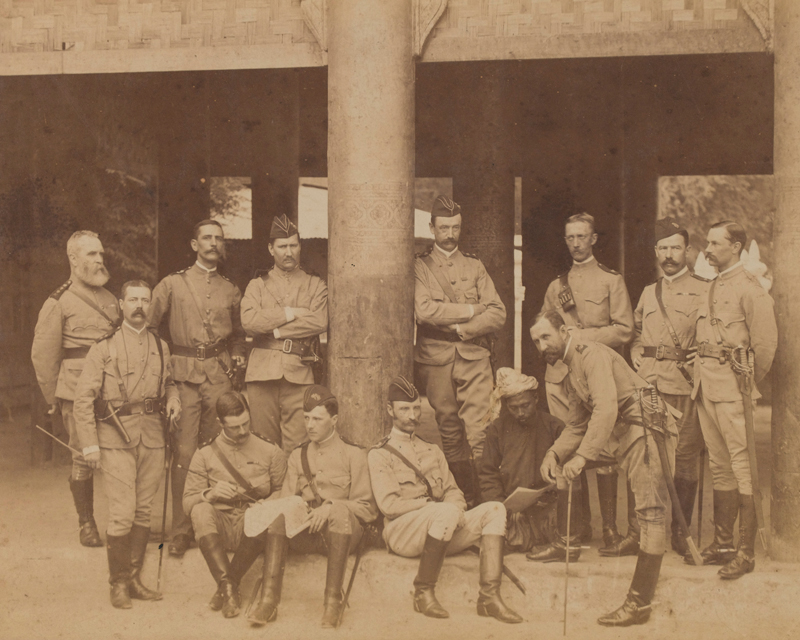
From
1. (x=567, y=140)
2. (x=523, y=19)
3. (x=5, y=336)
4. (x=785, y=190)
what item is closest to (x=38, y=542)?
(x=523, y=19)

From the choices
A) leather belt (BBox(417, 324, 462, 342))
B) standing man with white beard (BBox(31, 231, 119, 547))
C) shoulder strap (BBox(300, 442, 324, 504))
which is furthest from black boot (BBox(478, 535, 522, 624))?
standing man with white beard (BBox(31, 231, 119, 547))

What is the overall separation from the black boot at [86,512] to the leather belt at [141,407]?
0.65 meters

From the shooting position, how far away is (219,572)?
5020 mm

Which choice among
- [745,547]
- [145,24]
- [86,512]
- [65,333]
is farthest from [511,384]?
[145,24]

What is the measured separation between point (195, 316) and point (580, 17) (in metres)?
2.85

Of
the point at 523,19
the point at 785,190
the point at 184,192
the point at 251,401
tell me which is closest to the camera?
the point at 785,190

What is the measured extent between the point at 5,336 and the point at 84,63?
5772 mm

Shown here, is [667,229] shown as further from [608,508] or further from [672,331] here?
[608,508]

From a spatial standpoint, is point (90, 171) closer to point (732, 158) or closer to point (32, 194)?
point (32, 194)

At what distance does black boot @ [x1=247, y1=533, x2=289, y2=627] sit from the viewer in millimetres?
4805

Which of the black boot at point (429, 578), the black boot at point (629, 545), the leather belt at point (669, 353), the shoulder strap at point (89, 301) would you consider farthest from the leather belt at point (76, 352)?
the leather belt at point (669, 353)

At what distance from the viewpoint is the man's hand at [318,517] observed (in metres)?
5.05

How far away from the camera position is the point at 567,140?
10.1 meters

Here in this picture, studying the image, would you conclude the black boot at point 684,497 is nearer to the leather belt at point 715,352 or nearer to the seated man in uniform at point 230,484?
the leather belt at point 715,352
